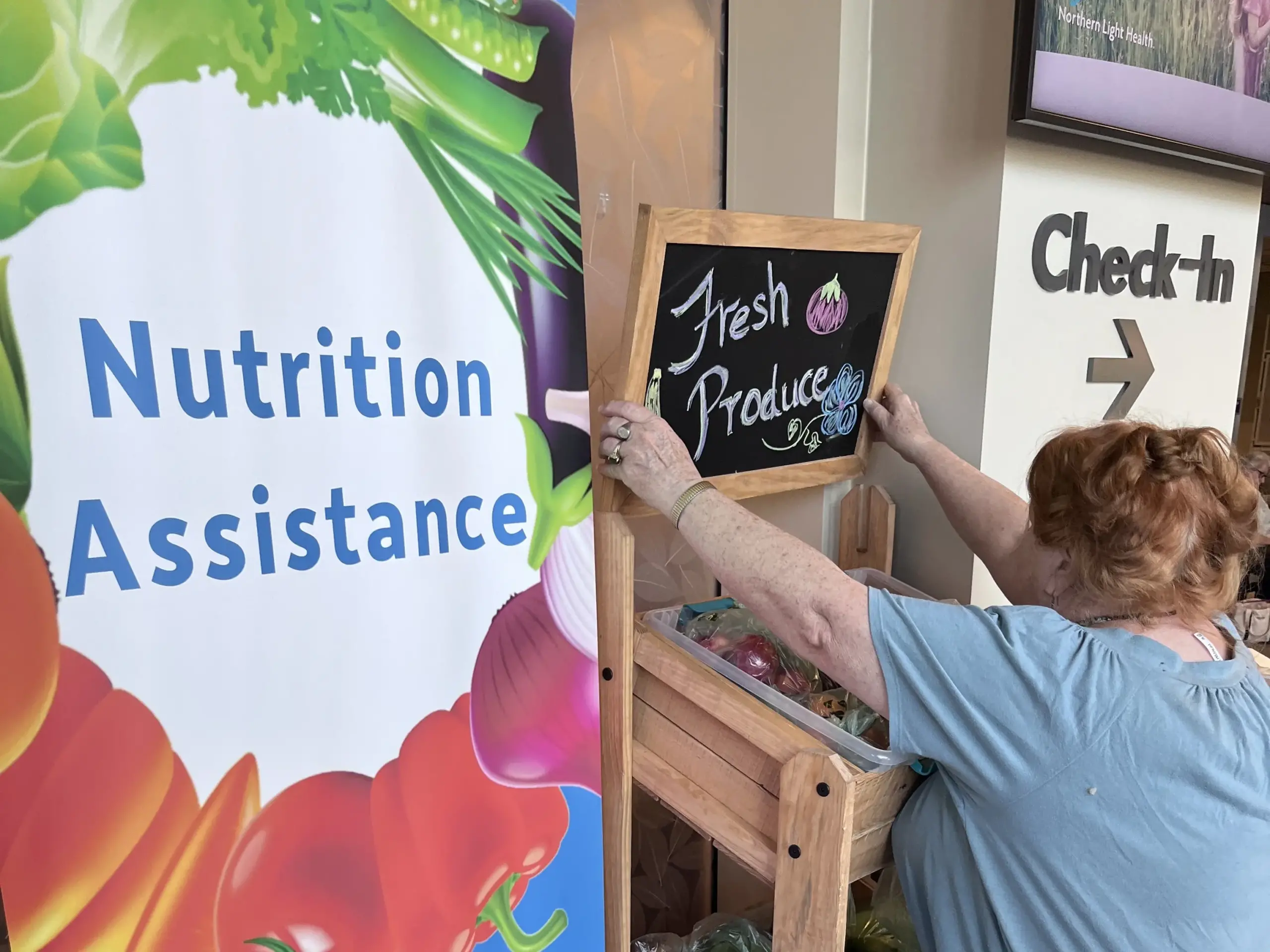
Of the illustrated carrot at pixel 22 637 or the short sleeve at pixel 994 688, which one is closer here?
the illustrated carrot at pixel 22 637

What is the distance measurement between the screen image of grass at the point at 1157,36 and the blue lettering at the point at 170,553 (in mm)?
1454

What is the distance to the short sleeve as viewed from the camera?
1035 mm

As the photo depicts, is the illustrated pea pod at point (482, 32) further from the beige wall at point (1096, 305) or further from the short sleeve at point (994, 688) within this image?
the beige wall at point (1096, 305)

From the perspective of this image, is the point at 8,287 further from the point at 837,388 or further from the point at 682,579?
the point at 682,579

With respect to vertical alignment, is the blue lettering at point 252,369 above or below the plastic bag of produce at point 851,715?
above

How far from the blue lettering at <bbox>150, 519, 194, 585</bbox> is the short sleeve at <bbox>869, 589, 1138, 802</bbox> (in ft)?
2.64

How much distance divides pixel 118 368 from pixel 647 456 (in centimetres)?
66

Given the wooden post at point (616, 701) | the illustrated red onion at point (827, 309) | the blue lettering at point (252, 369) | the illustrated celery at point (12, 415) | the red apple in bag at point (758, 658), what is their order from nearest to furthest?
the illustrated celery at point (12, 415) → the blue lettering at point (252, 369) → the wooden post at point (616, 701) → the red apple in bag at point (758, 658) → the illustrated red onion at point (827, 309)

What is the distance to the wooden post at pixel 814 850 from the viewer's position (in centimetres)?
109

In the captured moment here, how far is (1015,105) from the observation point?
4.66 feet

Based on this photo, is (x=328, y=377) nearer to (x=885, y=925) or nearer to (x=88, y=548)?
(x=88, y=548)

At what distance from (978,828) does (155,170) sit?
125 centimetres

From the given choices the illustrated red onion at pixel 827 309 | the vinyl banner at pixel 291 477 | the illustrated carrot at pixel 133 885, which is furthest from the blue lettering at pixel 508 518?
the illustrated red onion at pixel 827 309

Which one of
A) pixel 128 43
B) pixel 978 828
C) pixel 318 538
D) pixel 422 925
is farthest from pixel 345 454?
pixel 978 828
